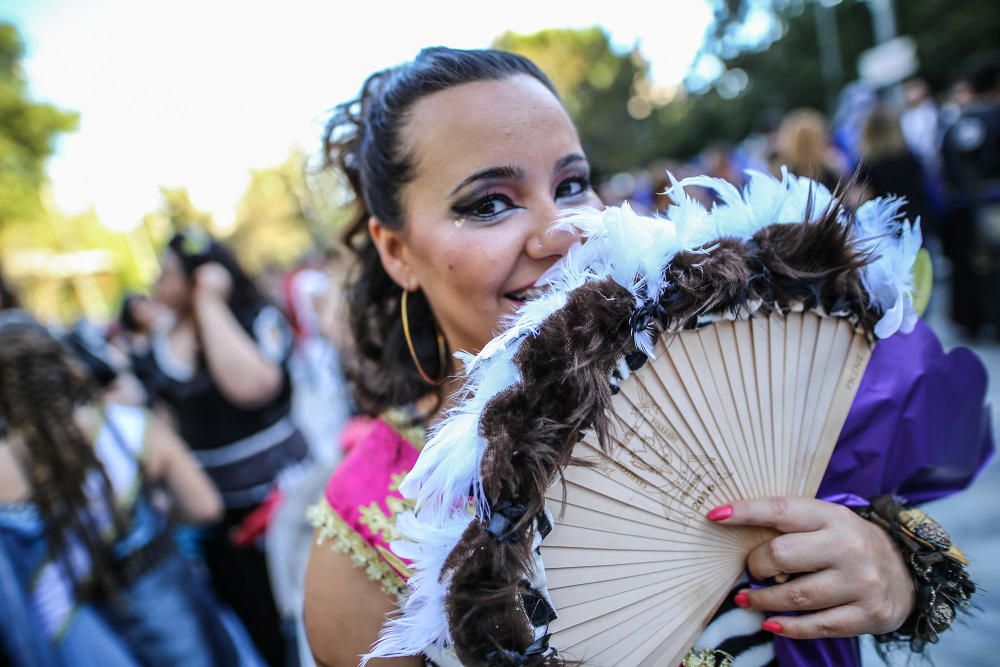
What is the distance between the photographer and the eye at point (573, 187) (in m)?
1.32

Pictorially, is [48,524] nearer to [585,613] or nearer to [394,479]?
[394,479]

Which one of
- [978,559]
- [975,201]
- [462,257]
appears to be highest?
[462,257]

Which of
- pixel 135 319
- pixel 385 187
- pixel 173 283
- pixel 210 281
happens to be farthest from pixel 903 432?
pixel 135 319

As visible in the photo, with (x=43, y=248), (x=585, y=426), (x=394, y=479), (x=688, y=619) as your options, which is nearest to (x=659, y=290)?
(x=585, y=426)

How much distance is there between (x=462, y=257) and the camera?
1226 millimetres

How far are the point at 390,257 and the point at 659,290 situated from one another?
779 mm

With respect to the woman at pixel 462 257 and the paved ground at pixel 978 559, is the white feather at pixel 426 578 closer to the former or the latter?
the woman at pixel 462 257

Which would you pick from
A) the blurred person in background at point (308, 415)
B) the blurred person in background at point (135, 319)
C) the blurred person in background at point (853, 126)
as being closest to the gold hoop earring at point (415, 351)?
the blurred person in background at point (308, 415)

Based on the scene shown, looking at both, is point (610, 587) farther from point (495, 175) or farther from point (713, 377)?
point (495, 175)

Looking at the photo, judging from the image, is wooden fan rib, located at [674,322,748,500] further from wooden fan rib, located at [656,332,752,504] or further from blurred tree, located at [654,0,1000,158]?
blurred tree, located at [654,0,1000,158]

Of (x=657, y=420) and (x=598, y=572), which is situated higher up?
(x=657, y=420)

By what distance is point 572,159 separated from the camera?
1288mm

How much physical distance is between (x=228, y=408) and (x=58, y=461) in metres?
1.02

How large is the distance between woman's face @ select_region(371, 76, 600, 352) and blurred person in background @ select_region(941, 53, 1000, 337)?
16.5 ft
